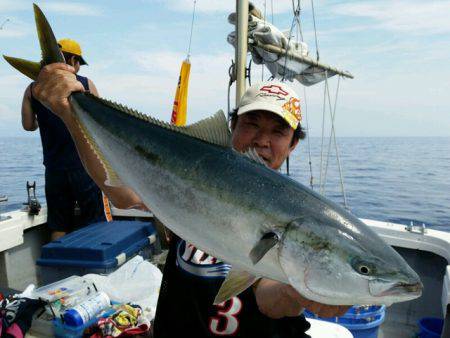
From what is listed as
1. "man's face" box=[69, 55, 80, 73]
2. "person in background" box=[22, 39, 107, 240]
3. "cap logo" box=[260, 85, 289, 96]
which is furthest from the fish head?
"man's face" box=[69, 55, 80, 73]

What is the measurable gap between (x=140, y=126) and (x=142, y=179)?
0.78 feet

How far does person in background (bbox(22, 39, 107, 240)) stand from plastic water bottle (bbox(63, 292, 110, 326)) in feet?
6.36

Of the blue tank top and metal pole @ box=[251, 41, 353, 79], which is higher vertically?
metal pole @ box=[251, 41, 353, 79]

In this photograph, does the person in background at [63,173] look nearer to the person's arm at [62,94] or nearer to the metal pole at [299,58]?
the person's arm at [62,94]

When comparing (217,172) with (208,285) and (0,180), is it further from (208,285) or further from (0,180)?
(0,180)

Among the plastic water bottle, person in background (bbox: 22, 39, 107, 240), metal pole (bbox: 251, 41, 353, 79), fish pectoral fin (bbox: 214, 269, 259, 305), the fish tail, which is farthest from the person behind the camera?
metal pole (bbox: 251, 41, 353, 79)

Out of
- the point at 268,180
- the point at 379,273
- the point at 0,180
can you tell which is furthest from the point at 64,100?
the point at 0,180

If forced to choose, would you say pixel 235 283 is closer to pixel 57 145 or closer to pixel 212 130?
pixel 212 130

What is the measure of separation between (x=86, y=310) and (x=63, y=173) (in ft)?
7.38

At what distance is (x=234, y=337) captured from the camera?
196 cm

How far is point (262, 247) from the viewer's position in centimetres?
120

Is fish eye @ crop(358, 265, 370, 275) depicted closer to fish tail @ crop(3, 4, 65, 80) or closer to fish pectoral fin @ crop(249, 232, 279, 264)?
fish pectoral fin @ crop(249, 232, 279, 264)

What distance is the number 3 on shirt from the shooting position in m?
1.96

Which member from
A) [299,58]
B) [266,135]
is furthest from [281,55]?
[266,135]
